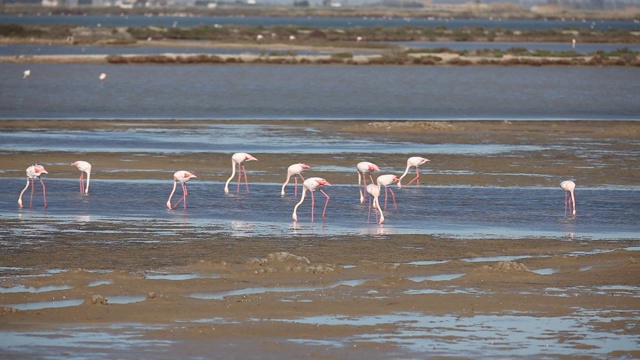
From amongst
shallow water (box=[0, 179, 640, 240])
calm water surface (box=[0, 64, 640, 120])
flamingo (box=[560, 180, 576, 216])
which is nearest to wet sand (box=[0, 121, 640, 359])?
shallow water (box=[0, 179, 640, 240])

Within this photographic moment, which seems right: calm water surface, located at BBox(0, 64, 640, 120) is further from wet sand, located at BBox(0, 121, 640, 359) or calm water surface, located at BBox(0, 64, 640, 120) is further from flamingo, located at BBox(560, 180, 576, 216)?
wet sand, located at BBox(0, 121, 640, 359)

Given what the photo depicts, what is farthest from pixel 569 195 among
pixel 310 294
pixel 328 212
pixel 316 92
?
pixel 316 92

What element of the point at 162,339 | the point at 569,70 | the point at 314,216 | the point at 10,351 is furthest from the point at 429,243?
the point at 569,70

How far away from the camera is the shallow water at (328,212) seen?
18.0m

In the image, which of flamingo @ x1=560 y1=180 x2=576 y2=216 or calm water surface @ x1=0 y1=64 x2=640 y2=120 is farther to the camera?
calm water surface @ x1=0 y1=64 x2=640 y2=120

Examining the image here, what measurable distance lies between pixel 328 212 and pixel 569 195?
4.46 meters

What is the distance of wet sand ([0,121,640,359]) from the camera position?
440 inches

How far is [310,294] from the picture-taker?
43.7 ft

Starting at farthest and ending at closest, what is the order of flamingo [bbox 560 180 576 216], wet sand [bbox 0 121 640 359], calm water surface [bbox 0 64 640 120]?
calm water surface [bbox 0 64 640 120] < flamingo [bbox 560 180 576 216] < wet sand [bbox 0 121 640 359]

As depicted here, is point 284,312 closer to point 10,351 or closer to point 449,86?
point 10,351

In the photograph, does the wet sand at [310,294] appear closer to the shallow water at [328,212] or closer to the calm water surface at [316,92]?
the shallow water at [328,212]

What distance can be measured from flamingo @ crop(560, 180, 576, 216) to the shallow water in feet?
0.48

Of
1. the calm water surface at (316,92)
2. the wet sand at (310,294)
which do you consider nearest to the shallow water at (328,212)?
the wet sand at (310,294)

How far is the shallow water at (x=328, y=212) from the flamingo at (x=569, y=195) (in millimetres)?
145
